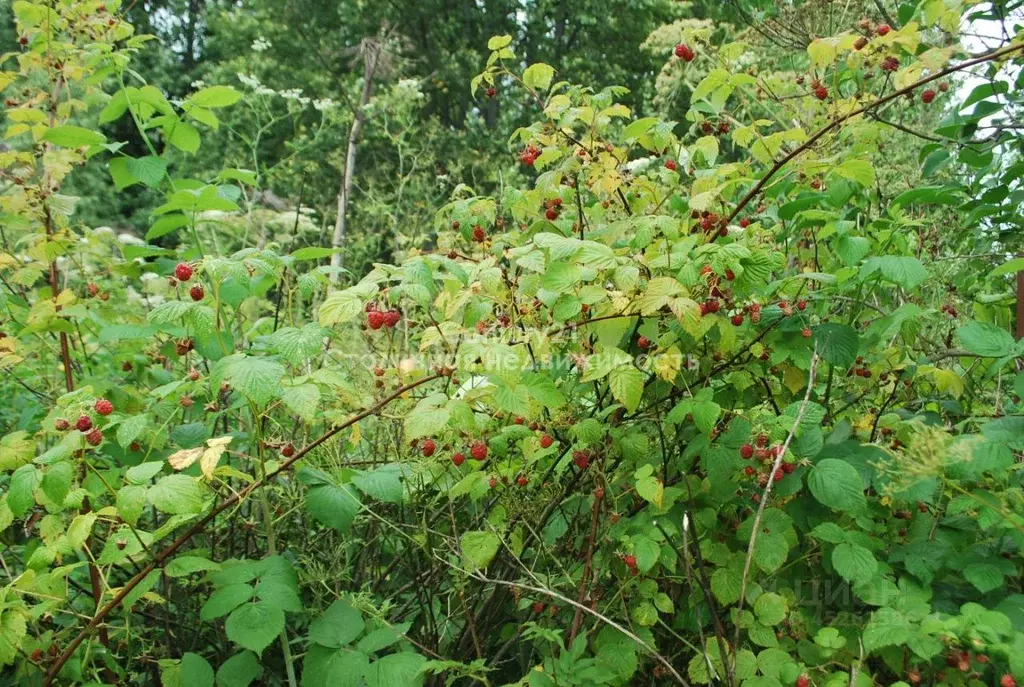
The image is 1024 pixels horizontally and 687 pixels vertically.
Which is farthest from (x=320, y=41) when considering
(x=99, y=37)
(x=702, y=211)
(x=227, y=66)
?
(x=702, y=211)

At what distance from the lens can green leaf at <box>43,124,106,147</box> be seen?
77.8 inches

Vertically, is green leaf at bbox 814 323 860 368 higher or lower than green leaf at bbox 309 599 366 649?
higher

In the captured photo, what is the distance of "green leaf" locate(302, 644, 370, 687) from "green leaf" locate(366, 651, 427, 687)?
27 millimetres

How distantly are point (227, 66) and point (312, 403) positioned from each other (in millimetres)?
12986

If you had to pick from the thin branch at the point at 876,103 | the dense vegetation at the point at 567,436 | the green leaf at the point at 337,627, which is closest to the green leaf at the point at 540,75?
the dense vegetation at the point at 567,436

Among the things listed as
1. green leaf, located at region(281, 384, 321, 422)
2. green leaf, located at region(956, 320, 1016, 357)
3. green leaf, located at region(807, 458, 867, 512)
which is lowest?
green leaf, located at region(807, 458, 867, 512)

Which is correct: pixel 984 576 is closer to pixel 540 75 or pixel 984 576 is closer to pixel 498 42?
pixel 540 75

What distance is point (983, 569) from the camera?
1.60 meters

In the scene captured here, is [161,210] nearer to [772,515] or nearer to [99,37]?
A: [99,37]

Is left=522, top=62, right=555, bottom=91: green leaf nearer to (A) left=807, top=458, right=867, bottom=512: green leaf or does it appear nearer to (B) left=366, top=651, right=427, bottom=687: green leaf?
(A) left=807, top=458, right=867, bottom=512: green leaf

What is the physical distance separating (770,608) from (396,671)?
79 centimetres

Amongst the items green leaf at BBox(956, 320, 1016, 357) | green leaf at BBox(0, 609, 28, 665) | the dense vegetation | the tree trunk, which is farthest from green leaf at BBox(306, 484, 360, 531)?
green leaf at BBox(956, 320, 1016, 357)

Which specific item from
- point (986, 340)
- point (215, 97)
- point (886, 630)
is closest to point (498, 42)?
point (215, 97)

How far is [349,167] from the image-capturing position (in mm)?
3271
